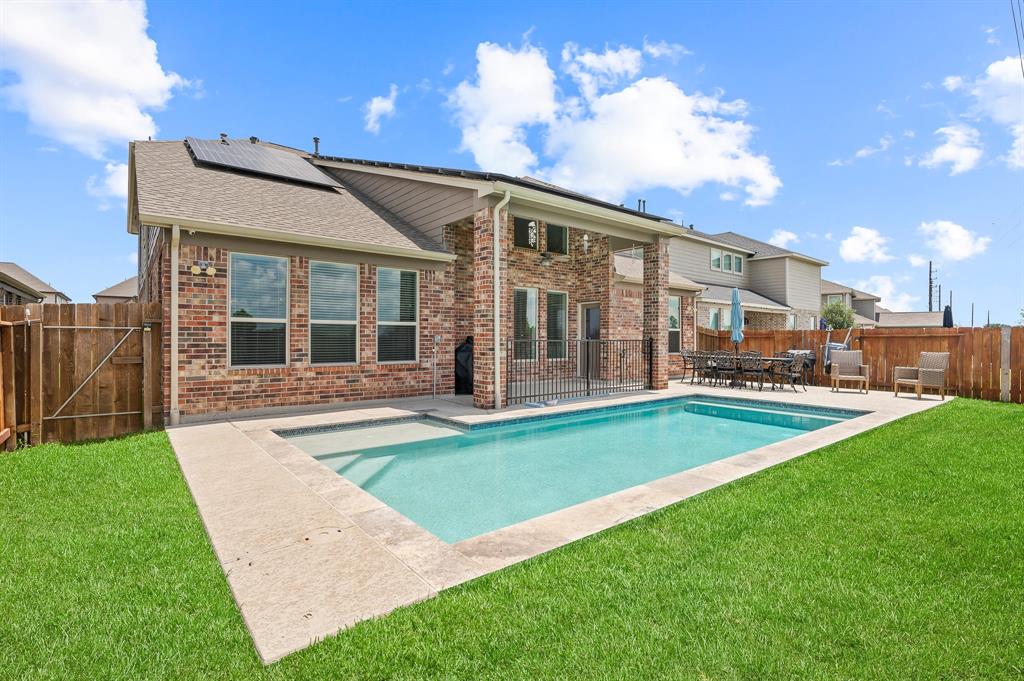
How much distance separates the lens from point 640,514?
3725 mm

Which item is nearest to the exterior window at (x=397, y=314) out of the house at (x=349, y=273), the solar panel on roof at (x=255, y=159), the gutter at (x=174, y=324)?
the house at (x=349, y=273)

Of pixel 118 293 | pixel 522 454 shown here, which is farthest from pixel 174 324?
pixel 118 293

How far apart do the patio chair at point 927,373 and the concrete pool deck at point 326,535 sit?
6989 millimetres

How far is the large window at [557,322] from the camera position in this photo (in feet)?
45.3

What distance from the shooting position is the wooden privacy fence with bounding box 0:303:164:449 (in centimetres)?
615

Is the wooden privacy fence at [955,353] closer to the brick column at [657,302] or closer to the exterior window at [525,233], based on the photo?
the brick column at [657,302]

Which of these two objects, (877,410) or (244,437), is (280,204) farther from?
(877,410)

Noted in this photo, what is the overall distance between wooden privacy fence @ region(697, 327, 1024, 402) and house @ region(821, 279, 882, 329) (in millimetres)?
19561

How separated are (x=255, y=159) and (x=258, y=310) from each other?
5428 mm

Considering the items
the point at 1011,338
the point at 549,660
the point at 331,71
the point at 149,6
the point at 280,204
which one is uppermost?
the point at 331,71

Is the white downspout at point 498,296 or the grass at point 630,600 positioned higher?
the white downspout at point 498,296

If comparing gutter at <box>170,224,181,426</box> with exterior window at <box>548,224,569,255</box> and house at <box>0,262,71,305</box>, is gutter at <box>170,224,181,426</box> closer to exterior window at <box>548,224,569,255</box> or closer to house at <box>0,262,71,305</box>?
exterior window at <box>548,224,569,255</box>

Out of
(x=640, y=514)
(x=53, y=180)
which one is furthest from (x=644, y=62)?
(x=53, y=180)

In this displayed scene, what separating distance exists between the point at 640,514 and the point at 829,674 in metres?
1.79
